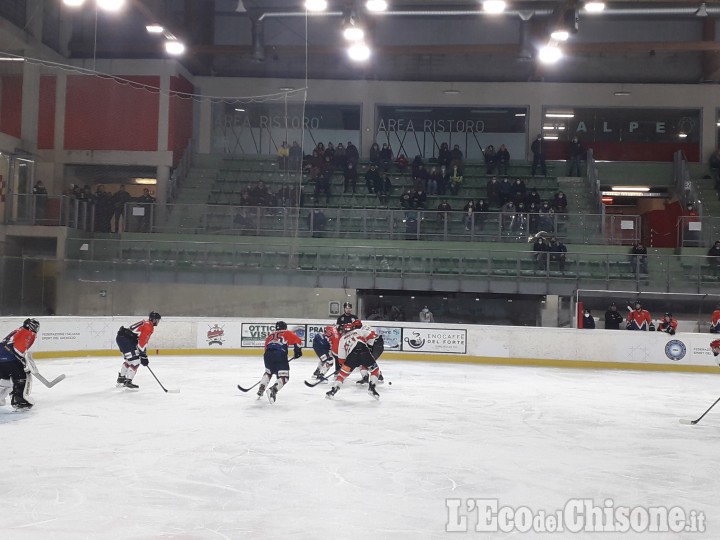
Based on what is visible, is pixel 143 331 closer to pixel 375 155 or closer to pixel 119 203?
pixel 119 203

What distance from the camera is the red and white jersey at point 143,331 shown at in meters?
9.95

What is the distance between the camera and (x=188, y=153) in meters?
17.4

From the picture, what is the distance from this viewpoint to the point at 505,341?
1510 cm

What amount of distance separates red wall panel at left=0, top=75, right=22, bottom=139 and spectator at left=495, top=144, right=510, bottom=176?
42.0 ft

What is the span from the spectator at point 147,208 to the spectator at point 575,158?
11.9 meters

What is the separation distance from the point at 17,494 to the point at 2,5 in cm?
1380

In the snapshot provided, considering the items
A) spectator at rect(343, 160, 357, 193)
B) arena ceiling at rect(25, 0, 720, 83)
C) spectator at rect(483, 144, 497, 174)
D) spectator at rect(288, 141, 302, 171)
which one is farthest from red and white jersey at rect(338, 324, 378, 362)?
spectator at rect(483, 144, 497, 174)

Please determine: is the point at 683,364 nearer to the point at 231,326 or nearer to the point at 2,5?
the point at 231,326

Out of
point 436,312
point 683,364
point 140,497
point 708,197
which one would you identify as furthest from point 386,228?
point 140,497

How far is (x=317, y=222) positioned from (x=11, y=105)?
247 inches

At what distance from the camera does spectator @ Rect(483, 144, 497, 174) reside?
21875 mm

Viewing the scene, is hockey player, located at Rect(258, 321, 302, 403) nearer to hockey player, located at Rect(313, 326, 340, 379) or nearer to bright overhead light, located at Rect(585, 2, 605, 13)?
hockey player, located at Rect(313, 326, 340, 379)

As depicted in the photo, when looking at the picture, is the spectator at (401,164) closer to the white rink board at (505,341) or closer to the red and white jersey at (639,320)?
the white rink board at (505,341)

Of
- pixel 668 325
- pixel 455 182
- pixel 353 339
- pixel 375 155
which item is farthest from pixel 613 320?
pixel 375 155
